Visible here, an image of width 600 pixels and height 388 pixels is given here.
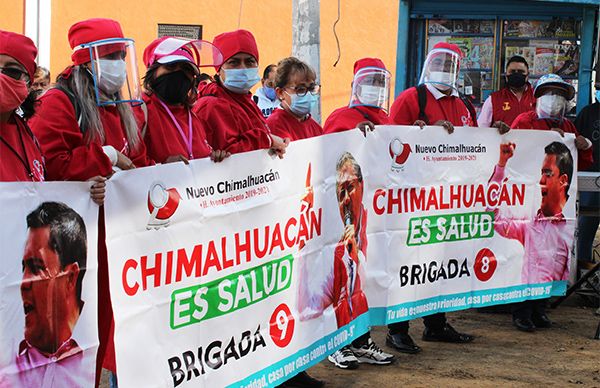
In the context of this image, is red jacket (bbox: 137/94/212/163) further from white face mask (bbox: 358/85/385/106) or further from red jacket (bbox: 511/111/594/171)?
red jacket (bbox: 511/111/594/171)

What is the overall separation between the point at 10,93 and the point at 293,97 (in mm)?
2487

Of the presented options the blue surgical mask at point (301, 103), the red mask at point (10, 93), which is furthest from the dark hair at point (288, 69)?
the red mask at point (10, 93)

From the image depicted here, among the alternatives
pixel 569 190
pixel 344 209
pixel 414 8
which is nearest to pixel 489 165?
pixel 569 190

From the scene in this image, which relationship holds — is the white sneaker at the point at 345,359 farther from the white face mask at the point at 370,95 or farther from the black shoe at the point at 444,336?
the white face mask at the point at 370,95

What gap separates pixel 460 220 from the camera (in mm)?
7312

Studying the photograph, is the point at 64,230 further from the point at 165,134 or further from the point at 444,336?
the point at 444,336

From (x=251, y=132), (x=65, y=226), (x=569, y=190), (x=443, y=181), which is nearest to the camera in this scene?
(x=65, y=226)

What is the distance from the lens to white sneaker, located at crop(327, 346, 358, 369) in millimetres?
6703

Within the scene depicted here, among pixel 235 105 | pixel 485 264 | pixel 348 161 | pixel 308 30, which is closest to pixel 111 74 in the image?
pixel 235 105

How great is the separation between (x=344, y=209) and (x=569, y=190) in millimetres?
2634

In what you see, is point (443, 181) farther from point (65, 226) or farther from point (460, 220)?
point (65, 226)

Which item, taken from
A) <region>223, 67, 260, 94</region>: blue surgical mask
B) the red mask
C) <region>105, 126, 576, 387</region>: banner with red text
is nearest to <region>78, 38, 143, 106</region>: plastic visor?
<region>105, 126, 576, 387</region>: banner with red text

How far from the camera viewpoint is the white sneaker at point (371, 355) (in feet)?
22.3

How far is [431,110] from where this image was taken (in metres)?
7.27
